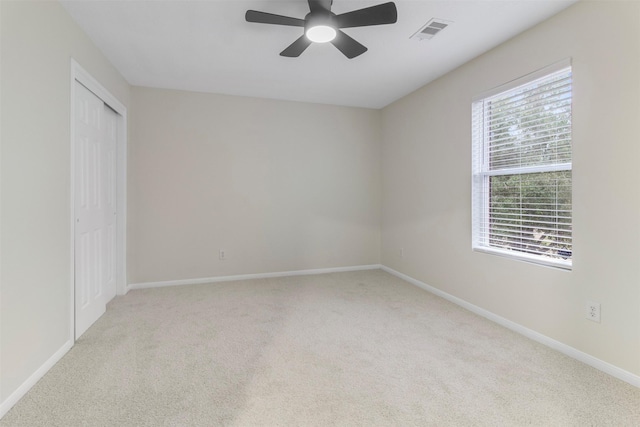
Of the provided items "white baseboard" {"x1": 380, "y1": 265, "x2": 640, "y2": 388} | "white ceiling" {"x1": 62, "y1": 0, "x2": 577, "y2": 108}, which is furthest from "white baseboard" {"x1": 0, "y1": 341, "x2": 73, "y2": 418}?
"white baseboard" {"x1": 380, "y1": 265, "x2": 640, "y2": 388}

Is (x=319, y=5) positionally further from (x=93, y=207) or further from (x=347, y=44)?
(x=93, y=207)

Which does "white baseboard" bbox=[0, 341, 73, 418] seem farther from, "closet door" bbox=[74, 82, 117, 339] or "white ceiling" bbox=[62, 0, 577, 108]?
"white ceiling" bbox=[62, 0, 577, 108]

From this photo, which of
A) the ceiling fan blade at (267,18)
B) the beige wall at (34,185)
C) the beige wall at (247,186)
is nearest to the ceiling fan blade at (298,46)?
the ceiling fan blade at (267,18)

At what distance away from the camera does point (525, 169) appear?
2615 mm

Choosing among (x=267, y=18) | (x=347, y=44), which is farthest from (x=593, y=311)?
(x=267, y=18)

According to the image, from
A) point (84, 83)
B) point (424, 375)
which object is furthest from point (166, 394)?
point (84, 83)

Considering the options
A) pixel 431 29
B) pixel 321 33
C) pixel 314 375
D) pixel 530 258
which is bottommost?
pixel 314 375

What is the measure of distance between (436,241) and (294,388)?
245 centimetres

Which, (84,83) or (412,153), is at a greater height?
(84,83)

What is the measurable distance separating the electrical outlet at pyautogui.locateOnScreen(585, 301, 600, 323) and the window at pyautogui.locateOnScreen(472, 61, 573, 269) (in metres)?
0.29

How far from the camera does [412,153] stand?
411 cm

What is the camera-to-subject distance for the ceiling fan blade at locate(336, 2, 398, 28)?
1918mm

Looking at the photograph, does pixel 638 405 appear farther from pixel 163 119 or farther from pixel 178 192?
pixel 163 119

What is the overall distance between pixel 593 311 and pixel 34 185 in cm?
362
